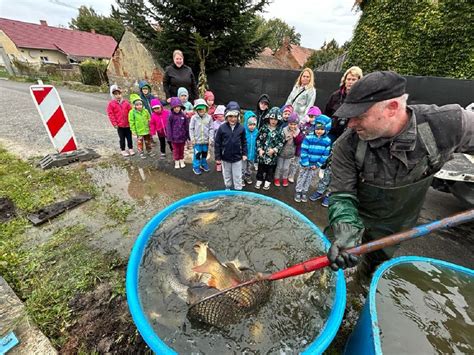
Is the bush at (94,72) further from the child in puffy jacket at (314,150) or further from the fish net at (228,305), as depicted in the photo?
the fish net at (228,305)

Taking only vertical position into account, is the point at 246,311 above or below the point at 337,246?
below

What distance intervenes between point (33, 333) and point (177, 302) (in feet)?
3.99

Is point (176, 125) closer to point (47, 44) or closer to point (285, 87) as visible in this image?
point (285, 87)

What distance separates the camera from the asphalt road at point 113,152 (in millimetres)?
2922

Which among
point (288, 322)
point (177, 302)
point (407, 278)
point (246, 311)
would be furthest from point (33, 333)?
point (407, 278)

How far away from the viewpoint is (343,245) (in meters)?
1.55

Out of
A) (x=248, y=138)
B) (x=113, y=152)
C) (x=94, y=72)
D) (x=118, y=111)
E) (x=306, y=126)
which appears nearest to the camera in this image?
(x=306, y=126)

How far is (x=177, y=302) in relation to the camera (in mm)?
1618

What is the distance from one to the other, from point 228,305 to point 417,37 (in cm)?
912

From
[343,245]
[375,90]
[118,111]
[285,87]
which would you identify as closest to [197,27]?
[285,87]

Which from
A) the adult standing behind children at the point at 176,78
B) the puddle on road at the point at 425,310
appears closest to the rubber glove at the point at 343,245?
the puddle on road at the point at 425,310

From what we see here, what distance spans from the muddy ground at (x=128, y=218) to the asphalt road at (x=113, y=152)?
0.04 ft

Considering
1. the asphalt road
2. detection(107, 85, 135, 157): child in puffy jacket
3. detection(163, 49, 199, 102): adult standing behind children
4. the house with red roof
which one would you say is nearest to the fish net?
the asphalt road

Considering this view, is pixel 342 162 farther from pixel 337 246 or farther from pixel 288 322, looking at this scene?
pixel 288 322
